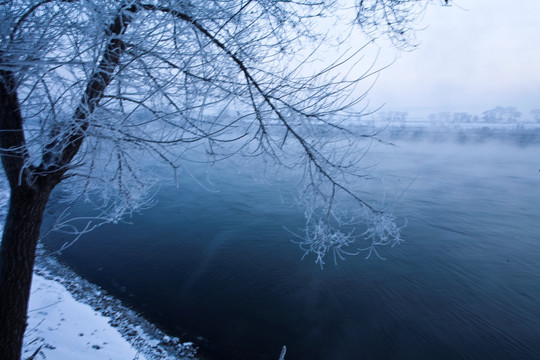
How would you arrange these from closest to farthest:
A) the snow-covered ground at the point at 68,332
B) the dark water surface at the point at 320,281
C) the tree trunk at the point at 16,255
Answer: the tree trunk at the point at 16,255
the snow-covered ground at the point at 68,332
the dark water surface at the point at 320,281

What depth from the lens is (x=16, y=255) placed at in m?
2.08

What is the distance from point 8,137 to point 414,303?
8.06m

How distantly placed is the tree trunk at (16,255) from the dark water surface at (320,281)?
1.76m

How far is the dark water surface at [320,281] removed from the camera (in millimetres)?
5910

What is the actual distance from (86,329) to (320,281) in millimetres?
5258

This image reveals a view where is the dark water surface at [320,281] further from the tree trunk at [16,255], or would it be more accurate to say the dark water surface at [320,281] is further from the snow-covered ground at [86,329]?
the tree trunk at [16,255]

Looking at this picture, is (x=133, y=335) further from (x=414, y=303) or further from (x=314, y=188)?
(x=414, y=303)

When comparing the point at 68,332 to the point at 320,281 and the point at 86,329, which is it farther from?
the point at 320,281

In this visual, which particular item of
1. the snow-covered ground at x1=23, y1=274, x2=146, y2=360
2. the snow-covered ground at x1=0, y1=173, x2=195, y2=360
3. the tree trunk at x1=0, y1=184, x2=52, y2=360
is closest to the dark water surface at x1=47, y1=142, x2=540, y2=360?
the snow-covered ground at x1=0, y1=173, x2=195, y2=360

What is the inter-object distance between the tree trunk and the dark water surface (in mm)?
1762

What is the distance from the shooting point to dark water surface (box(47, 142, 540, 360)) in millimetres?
5910

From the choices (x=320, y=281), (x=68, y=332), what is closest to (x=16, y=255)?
(x=68, y=332)

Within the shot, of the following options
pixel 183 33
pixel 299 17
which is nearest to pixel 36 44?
pixel 183 33

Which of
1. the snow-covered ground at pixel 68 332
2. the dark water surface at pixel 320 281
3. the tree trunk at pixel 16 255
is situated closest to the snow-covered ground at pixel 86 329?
the snow-covered ground at pixel 68 332
